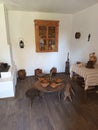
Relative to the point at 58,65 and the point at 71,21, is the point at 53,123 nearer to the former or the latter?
the point at 58,65

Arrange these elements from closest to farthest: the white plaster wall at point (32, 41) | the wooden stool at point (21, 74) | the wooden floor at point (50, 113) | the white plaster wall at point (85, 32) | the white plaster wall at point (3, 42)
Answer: the wooden floor at point (50, 113) → the white plaster wall at point (3, 42) → the white plaster wall at point (85, 32) → the white plaster wall at point (32, 41) → the wooden stool at point (21, 74)

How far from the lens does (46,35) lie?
4246mm

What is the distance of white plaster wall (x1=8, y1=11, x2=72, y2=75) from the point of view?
3921 millimetres

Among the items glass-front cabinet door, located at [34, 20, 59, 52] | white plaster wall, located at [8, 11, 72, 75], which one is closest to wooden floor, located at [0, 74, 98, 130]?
white plaster wall, located at [8, 11, 72, 75]

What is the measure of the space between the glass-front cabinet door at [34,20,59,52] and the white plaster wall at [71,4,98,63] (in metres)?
0.74

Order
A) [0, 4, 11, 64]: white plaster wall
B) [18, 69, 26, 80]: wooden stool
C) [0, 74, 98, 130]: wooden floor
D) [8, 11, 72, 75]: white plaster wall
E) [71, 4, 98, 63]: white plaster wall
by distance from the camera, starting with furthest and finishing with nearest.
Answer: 1. [18, 69, 26, 80]: wooden stool
2. [8, 11, 72, 75]: white plaster wall
3. [71, 4, 98, 63]: white plaster wall
4. [0, 4, 11, 64]: white plaster wall
5. [0, 74, 98, 130]: wooden floor

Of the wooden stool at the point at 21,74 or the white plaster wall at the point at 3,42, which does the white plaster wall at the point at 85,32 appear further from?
the white plaster wall at the point at 3,42

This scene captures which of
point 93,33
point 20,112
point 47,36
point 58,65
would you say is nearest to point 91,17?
point 93,33

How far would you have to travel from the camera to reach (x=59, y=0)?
9.04 feet

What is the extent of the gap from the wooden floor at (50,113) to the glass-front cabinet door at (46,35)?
→ 205 centimetres

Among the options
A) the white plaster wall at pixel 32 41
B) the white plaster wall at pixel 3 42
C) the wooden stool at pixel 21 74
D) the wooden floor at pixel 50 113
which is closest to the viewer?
A: the wooden floor at pixel 50 113

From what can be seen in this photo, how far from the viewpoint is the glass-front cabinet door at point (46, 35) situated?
4105mm

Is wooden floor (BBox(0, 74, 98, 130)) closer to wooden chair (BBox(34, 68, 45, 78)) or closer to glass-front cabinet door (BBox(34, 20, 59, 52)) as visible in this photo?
wooden chair (BBox(34, 68, 45, 78))

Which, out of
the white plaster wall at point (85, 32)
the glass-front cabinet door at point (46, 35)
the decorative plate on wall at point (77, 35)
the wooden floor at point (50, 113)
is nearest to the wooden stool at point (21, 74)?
the glass-front cabinet door at point (46, 35)
